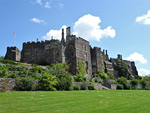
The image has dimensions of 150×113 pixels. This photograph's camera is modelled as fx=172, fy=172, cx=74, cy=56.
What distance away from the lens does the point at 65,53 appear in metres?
46.7

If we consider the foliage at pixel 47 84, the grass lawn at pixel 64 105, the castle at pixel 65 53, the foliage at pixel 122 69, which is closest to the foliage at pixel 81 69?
the castle at pixel 65 53

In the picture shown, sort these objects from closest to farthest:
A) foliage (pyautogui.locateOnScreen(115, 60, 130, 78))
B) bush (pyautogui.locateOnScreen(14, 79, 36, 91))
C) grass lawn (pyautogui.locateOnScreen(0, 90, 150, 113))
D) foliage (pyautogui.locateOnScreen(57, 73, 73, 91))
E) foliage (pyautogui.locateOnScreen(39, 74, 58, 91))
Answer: grass lawn (pyautogui.locateOnScreen(0, 90, 150, 113)), bush (pyautogui.locateOnScreen(14, 79, 36, 91)), foliage (pyautogui.locateOnScreen(39, 74, 58, 91)), foliage (pyautogui.locateOnScreen(57, 73, 73, 91)), foliage (pyautogui.locateOnScreen(115, 60, 130, 78))

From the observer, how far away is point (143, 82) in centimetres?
4447

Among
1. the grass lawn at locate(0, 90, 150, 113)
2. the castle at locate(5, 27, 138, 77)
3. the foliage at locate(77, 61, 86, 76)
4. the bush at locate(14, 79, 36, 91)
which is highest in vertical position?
the castle at locate(5, 27, 138, 77)

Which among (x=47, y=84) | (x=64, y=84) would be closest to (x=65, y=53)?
(x=64, y=84)

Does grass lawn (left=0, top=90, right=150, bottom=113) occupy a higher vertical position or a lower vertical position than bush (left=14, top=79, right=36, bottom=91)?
lower

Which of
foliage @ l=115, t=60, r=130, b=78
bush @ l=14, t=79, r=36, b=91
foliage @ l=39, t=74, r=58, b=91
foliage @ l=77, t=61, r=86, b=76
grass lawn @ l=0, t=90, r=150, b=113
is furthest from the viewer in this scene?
foliage @ l=115, t=60, r=130, b=78

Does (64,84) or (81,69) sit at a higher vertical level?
(81,69)

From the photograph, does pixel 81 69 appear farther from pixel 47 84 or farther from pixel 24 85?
pixel 24 85

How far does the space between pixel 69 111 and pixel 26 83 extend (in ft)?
40.6

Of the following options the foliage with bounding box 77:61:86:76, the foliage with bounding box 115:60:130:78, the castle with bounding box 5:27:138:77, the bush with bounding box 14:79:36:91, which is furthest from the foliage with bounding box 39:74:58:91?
the foliage with bounding box 115:60:130:78

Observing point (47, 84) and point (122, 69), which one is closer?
point (47, 84)

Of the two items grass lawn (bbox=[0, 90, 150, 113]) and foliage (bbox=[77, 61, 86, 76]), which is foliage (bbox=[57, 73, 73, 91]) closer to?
grass lawn (bbox=[0, 90, 150, 113])

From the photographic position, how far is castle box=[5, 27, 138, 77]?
46.2 m
